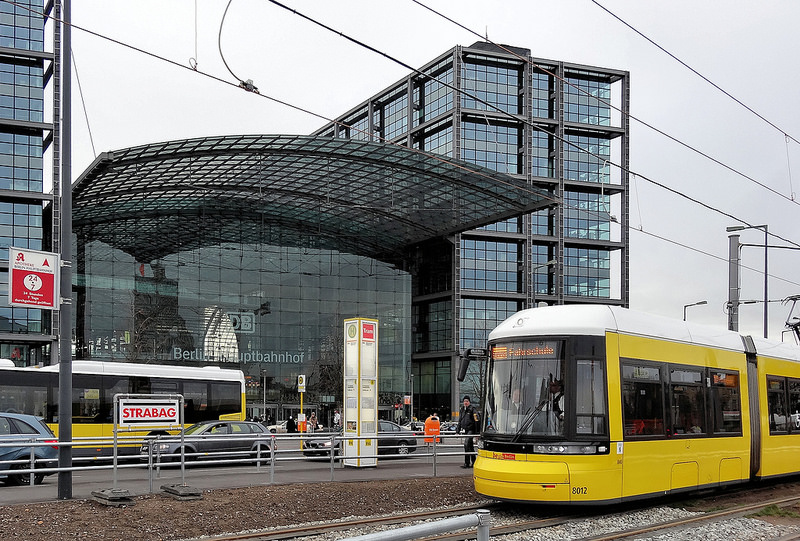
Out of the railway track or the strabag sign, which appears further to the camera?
the strabag sign

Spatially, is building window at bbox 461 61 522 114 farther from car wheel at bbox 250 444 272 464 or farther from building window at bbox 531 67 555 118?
car wheel at bbox 250 444 272 464

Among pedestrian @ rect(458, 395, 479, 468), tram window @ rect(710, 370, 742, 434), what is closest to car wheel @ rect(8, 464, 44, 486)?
pedestrian @ rect(458, 395, 479, 468)

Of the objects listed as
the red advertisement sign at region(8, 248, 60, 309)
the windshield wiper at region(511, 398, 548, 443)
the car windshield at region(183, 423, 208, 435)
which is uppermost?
the red advertisement sign at region(8, 248, 60, 309)

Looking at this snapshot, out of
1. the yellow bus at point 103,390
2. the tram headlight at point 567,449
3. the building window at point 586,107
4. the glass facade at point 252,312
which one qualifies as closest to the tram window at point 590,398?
the tram headlight at point 567,449

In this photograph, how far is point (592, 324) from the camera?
1294cm

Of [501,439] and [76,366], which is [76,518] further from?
[76,366]

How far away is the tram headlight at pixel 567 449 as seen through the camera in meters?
12.3

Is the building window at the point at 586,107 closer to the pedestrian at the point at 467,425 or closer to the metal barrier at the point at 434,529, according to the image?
the pedestrian at the point at 467,425

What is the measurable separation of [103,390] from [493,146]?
1851 inches

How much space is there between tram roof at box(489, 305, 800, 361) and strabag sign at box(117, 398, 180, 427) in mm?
6562

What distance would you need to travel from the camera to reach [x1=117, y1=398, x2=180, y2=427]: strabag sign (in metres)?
15.5

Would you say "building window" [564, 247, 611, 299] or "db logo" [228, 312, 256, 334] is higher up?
"building window" [564, 247, 611, 299]

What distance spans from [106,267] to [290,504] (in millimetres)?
44438

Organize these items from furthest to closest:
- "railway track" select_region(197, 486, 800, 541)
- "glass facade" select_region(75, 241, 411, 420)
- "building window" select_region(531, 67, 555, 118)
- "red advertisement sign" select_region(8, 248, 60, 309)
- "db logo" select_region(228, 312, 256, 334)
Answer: "building window" select_region(531, 67, 555, 118) < "db logo" select_region(228, 312, 256, 334) < "glass facade" select_region(75, 241, 411, 420) < "red advertisement sign" select_region(8, 248, 60, 309) < "railway track" select_region(197, 486, 800, 541)
